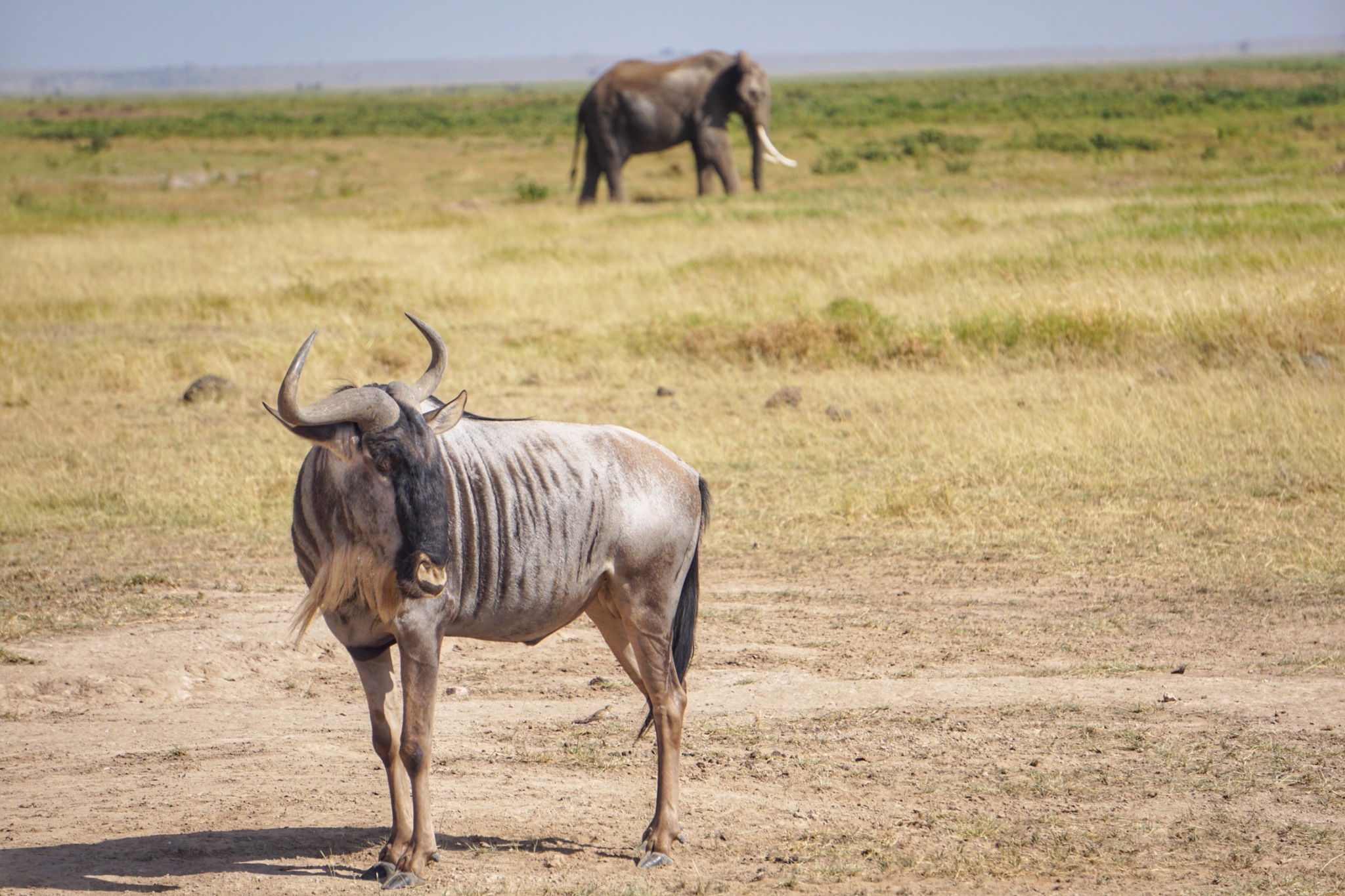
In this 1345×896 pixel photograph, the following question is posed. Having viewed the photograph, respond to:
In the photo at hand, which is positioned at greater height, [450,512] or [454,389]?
[450,512]

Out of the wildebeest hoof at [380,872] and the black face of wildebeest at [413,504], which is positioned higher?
the black face of wildebeest at [413,504]

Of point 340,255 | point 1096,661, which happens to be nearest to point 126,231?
point 340,255

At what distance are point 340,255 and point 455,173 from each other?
60.3 ft

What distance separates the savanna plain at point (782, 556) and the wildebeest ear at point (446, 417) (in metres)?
1.34

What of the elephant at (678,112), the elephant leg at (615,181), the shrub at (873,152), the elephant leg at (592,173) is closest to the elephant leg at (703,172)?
the elephant at (678,112)

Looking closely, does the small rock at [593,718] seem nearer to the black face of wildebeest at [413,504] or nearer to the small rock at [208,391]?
the black face of wildebeest at [413,504]

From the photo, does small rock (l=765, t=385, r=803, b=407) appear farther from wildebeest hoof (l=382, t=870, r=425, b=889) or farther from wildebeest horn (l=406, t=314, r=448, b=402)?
wildebeest hoof (l=382, t=870, r=425, b=889)

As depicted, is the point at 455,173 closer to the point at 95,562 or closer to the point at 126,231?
the point at 126,231

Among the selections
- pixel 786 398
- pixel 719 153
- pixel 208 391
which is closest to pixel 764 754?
pixel 786 398

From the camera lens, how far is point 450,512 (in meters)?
4.05

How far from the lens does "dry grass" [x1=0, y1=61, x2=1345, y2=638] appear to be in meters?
8.09

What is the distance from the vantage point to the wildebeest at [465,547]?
380 cm

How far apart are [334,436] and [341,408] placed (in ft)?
0.28

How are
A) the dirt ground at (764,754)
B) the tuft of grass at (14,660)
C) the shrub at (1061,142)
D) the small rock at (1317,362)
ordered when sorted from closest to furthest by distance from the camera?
the dirt ground at (764,754) → the tuft of grass at (14,660) → the small rock at (1317,362) → the shrub at (1061,142)
